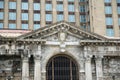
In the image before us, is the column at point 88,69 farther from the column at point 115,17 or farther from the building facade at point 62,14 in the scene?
the column at point 115,17

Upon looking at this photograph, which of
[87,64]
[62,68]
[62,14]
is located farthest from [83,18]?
[62,68]

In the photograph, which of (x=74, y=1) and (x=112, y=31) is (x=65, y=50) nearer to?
(x=112, y=31)

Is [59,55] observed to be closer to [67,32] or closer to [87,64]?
[67,32]

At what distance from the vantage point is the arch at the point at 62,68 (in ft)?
133

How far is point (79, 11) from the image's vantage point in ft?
255

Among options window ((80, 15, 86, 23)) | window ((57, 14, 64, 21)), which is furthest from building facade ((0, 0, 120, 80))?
window ((80, 15, 86, 23))

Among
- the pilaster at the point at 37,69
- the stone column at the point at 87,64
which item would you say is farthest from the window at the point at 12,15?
the stone column at the point at 87,64

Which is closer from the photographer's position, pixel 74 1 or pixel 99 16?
pixel 99 16

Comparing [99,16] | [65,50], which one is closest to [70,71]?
[65,50]

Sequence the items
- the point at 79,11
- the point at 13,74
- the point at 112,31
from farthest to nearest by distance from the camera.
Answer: the point at 79,11 → the point at 112,31 → the point at 13,74

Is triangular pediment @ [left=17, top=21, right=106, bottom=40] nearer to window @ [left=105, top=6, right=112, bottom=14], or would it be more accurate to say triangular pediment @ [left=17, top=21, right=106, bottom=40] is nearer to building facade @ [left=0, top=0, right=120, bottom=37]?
building facade @ [left=0, top=0, right=120, bottom=37]

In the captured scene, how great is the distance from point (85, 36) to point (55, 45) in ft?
Result: 14.1

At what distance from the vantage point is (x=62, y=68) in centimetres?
4084

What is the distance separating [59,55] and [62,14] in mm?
35870
